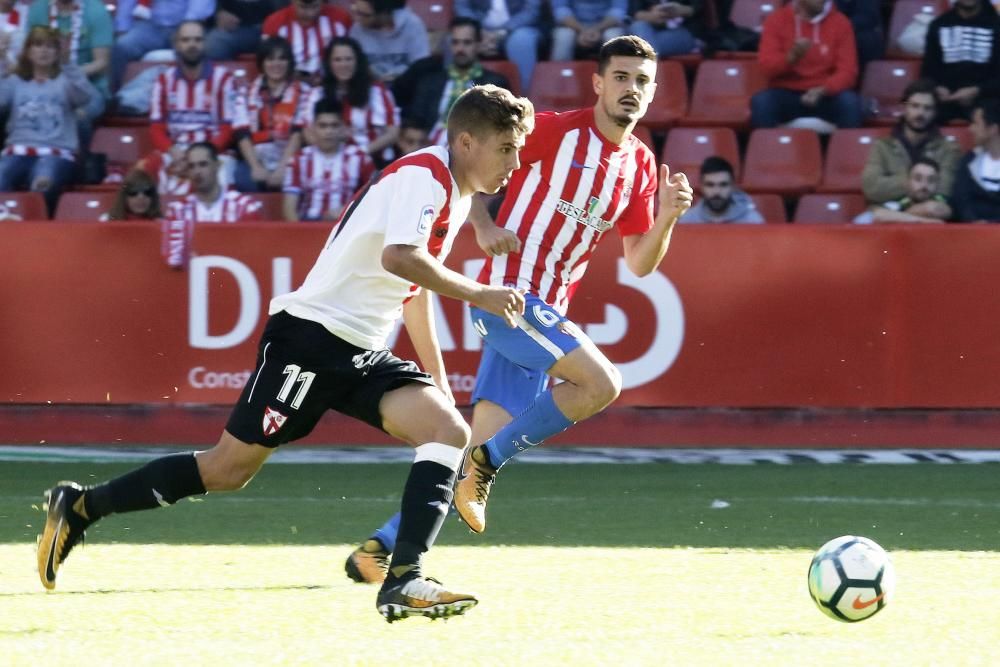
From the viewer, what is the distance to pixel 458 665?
428 cm

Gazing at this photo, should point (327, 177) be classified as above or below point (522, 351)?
below

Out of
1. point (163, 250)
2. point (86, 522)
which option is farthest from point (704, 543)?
point (163, 250)

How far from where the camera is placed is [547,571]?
5957 millimetres

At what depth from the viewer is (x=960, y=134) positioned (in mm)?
11703

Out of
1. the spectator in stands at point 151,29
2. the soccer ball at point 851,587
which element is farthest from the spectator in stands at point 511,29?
the soccer ball at point 851,587

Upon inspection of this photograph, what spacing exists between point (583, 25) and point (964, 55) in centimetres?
281

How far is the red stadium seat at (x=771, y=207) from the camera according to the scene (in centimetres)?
1124

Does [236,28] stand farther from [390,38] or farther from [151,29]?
[390,38]

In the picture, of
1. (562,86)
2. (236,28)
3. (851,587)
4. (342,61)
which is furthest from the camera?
(236,28)

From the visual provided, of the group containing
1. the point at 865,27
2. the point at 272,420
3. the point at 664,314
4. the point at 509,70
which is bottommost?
the point at 664,314

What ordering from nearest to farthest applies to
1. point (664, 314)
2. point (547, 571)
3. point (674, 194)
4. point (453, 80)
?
point (547, 571), point (674, 194), point (664, 314), point (453, 80)

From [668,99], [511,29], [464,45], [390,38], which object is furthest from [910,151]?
[390,38]

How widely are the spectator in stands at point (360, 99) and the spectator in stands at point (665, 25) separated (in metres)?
2.14

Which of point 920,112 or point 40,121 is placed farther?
point 40,121
